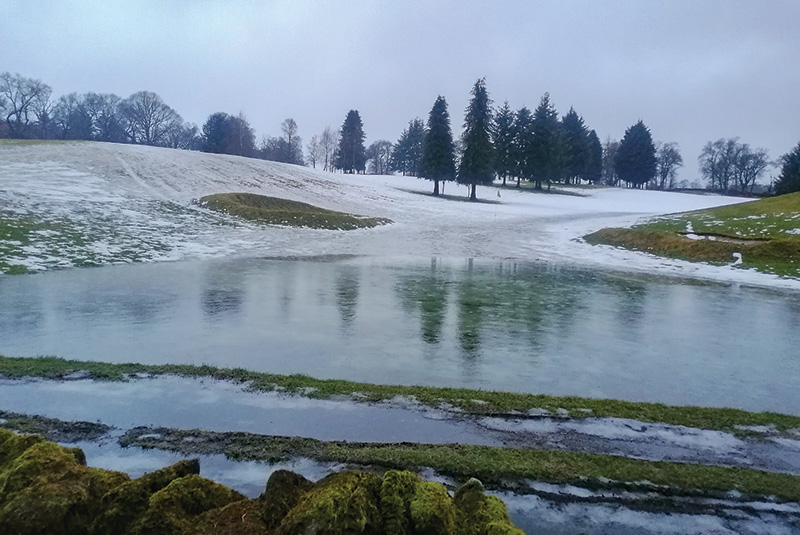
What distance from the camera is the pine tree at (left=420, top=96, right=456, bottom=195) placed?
199 ft

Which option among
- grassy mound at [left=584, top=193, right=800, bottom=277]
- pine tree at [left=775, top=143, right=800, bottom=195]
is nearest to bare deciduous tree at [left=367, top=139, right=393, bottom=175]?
pine tree at [left=775, top=143, right=800, bottom=195]

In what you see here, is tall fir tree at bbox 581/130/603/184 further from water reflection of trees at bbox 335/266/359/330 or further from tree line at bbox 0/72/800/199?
water reflection of trees at bbox 335/266/359/330

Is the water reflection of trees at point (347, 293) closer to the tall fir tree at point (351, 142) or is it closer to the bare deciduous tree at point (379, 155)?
the tall fir tree at point (351, 142)

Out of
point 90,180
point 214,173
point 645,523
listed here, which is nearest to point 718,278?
point 645,523

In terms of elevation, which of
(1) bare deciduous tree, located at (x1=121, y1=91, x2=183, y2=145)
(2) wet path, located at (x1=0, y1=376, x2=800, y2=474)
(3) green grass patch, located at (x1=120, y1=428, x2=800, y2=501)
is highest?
(1) bare deciduous tree, located at (x1=121, y1=91, x2=183, y2=145)

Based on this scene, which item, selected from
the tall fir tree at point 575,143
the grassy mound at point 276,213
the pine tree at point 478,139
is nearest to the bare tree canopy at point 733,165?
the tall fir tree at point 575,143

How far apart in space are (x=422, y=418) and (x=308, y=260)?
53.0 feet

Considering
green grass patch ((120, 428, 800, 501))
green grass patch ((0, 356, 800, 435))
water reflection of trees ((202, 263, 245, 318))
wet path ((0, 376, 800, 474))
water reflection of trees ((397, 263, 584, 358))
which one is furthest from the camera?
water reflection of trees ((202, 263, 245, 318))

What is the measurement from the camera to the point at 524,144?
7319 cm

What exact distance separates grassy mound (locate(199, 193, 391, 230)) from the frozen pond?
15414 mm

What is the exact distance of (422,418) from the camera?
6.04 metres

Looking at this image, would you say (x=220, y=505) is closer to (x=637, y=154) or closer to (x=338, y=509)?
(x=338, y=509)

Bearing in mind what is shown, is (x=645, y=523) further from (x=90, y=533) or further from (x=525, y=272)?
(x=525, y=272)

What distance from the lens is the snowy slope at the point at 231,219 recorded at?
73.2 feet
